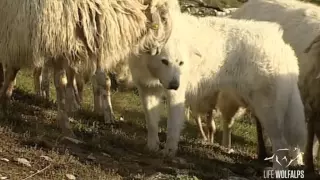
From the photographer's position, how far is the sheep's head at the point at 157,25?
7.59 metres

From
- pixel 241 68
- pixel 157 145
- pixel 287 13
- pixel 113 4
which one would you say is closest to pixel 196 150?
pixel 157 145

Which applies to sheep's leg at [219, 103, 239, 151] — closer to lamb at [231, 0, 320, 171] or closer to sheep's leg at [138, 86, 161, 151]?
lamb at [231, 0, 320, 171]

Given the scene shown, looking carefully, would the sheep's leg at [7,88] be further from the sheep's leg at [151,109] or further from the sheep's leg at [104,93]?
the sheep's leg at [104,93]

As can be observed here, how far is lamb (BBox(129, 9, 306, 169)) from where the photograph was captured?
26.3 feet

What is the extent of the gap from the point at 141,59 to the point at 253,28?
1771 mm

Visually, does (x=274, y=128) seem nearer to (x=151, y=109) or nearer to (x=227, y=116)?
(x=151, y=109)

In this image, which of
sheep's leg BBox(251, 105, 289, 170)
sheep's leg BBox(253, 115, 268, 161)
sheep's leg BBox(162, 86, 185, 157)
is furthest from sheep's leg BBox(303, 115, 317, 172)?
sheep's leg BBox(162, 86, 185, 157)

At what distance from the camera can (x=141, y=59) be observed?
8.02m

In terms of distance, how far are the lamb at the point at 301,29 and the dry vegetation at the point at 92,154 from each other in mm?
993

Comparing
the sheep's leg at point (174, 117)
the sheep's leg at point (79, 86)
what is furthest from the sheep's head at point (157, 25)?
the sheep's leg at point (79, 86)

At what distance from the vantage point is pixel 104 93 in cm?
1020

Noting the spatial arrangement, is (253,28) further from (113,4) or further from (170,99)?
(113,4)

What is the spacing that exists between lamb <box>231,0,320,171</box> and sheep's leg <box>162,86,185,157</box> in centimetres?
162

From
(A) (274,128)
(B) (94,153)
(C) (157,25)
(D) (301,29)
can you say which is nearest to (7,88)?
(B) (94,153)
